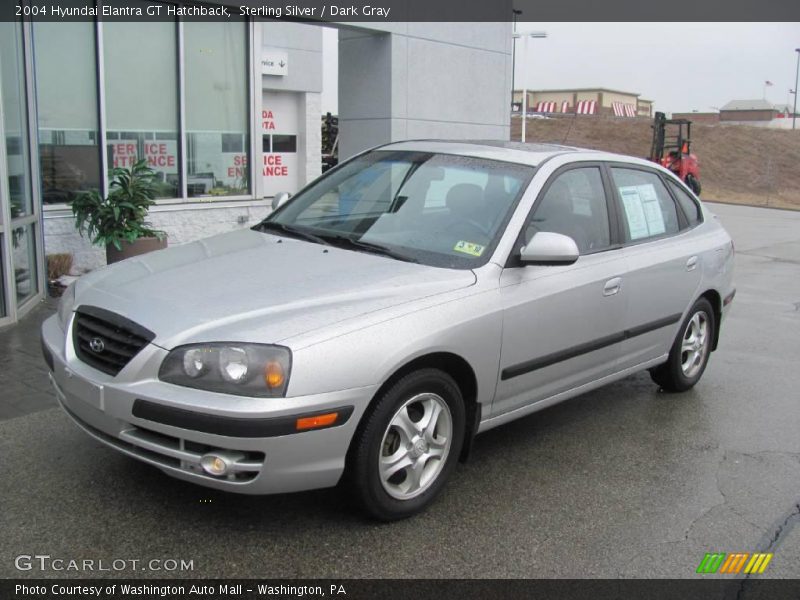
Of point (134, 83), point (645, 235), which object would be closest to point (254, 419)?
point (645, 235)

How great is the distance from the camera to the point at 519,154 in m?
4.88

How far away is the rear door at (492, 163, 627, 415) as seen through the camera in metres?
4.19

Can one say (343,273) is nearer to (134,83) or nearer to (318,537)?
(318,537)

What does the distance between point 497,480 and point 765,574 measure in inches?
51.9

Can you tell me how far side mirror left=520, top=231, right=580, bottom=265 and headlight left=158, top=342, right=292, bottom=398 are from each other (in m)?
1.45

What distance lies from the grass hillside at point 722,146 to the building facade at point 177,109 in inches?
1220

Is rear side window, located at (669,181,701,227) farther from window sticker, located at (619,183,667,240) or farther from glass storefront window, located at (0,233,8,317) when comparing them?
glass storefront window, located at (0,233,8,317)

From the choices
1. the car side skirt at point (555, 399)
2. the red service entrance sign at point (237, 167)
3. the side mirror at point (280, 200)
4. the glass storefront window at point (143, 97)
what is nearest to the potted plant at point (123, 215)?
the glass storefront window at point (143, 97)

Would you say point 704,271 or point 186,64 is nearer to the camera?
point 704,271

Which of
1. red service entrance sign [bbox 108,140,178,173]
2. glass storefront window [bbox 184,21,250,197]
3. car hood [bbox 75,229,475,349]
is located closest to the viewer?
car hood [bbox 75,229,475,349]

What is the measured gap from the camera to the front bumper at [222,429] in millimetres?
3182

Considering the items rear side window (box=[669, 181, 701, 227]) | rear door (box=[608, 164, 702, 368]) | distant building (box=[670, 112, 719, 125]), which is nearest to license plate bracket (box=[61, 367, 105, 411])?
rear door (box=[608, 164, 702, 368])

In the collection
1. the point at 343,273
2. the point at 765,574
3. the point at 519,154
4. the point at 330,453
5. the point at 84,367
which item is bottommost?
the point at 765,574

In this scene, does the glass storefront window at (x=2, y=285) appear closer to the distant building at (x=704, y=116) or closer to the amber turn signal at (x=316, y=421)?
the amber turn signal at (x=316, y=421)
